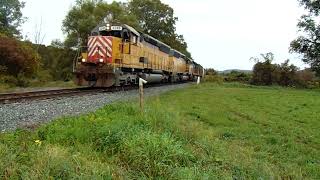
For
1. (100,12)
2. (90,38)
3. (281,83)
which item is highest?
(100,12)

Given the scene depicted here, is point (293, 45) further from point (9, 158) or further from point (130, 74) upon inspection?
point (9, 158)

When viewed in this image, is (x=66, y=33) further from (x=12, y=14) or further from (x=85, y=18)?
(x=12, y=14)

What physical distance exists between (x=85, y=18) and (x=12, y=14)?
51.6ft

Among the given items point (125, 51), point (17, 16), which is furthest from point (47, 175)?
point (17, 16)

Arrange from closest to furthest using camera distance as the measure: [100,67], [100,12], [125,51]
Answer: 1. [100,67]
2. [125,51]
3. [100,12]

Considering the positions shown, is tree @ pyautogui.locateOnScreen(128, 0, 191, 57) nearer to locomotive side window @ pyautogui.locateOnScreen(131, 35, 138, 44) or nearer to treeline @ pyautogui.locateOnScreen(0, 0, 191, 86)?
treeline @ pyautogui.locateOnScreen(0, 0, 191, 86)

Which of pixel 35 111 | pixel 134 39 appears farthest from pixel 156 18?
pixel 35 111

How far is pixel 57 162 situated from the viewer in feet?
17.7

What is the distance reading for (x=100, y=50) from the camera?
21.5m

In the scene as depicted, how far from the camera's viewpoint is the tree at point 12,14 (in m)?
57.1

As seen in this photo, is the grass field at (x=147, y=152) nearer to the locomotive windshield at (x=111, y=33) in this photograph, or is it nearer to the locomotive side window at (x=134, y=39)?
the locomotive windshield at (x=111, y=33)

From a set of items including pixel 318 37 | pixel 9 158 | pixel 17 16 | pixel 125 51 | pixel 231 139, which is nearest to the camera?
pixel 9 158

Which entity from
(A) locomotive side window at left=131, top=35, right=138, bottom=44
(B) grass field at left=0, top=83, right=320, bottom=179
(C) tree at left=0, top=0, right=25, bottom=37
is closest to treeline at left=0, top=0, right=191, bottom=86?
(C) tree at left=0, top=0, right=25, bottom=37

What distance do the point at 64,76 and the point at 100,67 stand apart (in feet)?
93.3
